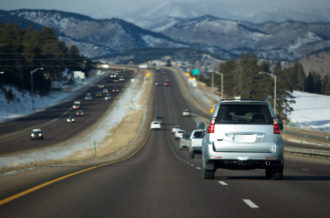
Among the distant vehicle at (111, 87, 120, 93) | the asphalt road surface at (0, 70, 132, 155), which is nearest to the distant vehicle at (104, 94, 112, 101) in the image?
the asphalt road surface at (0, 70, 132, 155)

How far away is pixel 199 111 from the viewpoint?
108 meters

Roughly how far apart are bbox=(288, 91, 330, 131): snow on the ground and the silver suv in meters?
88.7

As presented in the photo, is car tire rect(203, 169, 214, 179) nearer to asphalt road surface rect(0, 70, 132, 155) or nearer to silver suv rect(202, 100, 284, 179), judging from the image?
silver suv rect(202, 100, 284, 179)

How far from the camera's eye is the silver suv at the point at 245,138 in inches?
516

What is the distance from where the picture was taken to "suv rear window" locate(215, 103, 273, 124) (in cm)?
1323

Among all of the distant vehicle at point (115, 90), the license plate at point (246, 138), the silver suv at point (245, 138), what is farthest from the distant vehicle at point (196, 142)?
the distant vehicle at point (115, 90)

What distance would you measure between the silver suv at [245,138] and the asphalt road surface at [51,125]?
3764 centimetres

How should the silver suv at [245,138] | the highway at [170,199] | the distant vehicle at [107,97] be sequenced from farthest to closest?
1. the distant vehicle at [107,97]
2. the silver suv at [245,138]
3. the highway at [170,199]

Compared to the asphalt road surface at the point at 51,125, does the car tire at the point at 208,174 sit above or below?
above

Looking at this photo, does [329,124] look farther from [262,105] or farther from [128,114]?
[262,105]

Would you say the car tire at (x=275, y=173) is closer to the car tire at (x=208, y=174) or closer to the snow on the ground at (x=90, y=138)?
the car tire at (x=208, y=174)

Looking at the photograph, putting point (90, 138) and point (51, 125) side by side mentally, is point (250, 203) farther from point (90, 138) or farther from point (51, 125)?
point (51, 125)

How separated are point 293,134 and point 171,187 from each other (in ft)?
177

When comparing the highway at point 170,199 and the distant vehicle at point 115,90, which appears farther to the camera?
the distant vehicle at point 115,90
